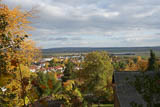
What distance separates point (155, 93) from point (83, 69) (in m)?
26.5

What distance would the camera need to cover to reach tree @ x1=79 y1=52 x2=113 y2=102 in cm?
2709

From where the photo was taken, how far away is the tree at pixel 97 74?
2709 cm

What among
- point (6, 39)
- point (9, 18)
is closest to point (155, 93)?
point (6, 39)

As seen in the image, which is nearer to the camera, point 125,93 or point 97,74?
point 125,93

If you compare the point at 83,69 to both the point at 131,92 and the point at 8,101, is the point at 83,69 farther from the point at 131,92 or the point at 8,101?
the point at 8,101

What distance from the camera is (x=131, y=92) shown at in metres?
9.70

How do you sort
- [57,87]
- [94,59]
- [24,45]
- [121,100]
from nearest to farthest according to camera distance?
[24,45], [121,100], [94,59], [57,87]

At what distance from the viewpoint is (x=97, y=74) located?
27953 millimetres

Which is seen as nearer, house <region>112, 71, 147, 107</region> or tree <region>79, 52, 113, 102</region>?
house <region>112, 71, 147, 107</region>

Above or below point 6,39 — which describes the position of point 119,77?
below

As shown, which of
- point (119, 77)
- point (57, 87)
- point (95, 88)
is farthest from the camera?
point (57, 87)

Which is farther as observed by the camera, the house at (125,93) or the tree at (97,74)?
the tree at (97,74)

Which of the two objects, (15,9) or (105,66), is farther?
(105,66)

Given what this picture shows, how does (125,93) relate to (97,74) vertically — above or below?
above
